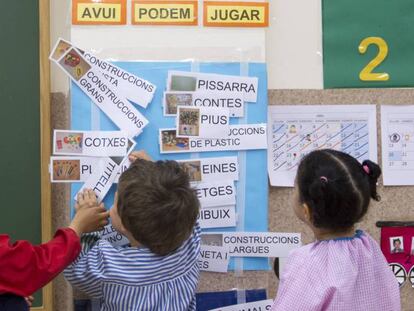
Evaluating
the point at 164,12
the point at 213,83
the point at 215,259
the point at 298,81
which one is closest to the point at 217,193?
the point at 215,259

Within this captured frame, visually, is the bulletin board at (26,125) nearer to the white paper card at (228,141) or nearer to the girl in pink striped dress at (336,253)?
the white paper card at (228,141)

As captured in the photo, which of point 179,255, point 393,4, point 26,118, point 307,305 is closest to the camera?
point 307,305

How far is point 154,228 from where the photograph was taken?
3.49 feet

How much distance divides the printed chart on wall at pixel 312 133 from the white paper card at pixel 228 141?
2.9 inches

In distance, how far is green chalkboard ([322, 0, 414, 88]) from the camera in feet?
4.79

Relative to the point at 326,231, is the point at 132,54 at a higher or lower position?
higher

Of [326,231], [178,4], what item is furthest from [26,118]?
[326,231]

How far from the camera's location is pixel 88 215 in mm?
1206

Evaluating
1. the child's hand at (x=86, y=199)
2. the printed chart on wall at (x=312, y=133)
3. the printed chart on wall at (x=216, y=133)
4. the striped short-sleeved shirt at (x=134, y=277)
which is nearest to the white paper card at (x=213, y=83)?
the printed chart on wall at (x=216, y=133)

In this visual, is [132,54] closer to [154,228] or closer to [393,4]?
[154,228]

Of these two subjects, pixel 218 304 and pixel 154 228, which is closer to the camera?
pixel 154 228

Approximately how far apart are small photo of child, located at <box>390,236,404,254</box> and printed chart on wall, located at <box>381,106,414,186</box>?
6.2 inches

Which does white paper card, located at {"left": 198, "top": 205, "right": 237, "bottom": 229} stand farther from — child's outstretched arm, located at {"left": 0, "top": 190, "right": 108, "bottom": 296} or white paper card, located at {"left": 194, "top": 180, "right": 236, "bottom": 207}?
child's outstretched arm, located at {"left": 0, "top": 190, "right": 108, "bottom": 296}

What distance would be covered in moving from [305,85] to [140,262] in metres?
0.70
